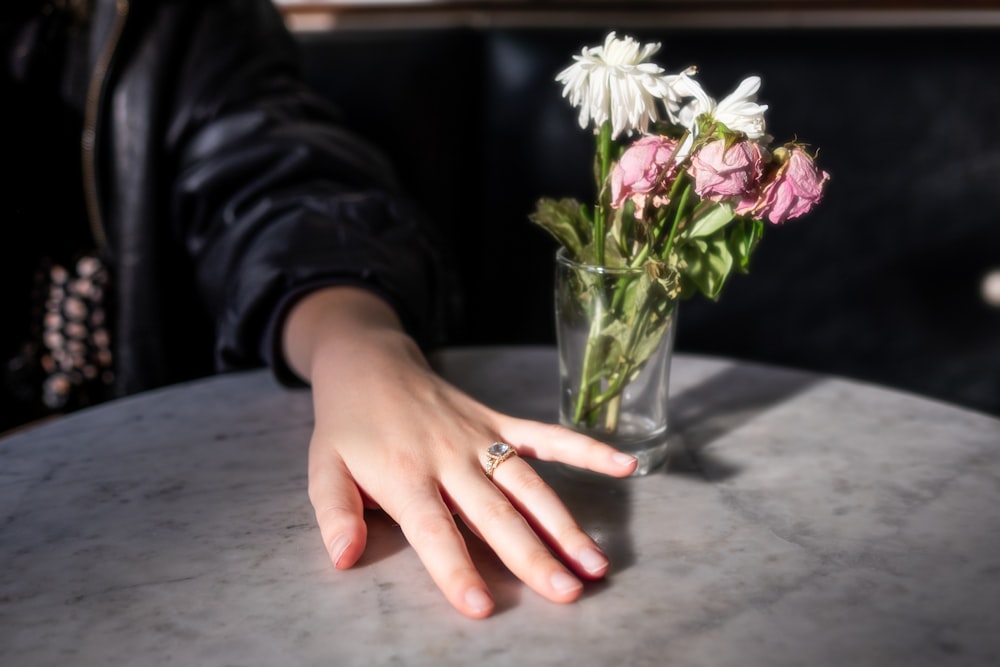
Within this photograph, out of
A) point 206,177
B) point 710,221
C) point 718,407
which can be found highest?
point 710,221

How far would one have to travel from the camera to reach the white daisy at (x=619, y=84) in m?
0.54

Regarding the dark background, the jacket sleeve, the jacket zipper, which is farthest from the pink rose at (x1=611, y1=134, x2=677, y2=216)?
the dark background

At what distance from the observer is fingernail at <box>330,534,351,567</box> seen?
1.77ft

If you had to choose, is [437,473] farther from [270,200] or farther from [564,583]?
[270,200]

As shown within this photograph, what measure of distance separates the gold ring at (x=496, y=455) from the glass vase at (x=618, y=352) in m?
0.08

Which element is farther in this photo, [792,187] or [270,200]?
[270,200]

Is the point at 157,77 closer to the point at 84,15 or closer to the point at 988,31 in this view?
the point at 84,15

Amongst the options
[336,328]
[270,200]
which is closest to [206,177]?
[270,200]

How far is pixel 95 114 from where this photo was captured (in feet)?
3.50

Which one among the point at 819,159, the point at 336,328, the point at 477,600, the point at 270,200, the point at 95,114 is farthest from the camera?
the point at 819,159

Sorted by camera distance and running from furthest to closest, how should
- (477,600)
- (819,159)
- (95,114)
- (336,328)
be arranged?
(819,159), (95,114), (336,328), (477,600)

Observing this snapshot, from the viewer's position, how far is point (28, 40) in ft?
3.51

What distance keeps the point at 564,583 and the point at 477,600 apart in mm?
50

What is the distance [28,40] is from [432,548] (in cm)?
89
